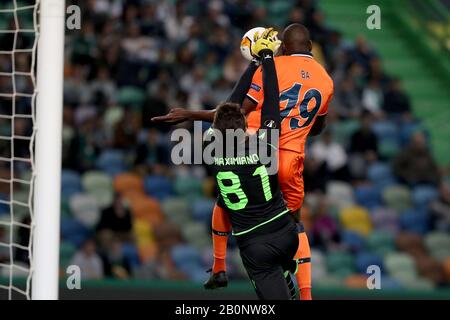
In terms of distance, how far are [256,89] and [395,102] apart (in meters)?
7.57

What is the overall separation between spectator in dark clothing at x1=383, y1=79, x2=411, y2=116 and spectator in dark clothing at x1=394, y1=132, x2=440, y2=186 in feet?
3.14

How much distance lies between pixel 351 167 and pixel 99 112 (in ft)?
10.3

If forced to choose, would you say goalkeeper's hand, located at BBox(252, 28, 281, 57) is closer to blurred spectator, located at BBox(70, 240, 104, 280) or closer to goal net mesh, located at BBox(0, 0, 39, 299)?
→ goal net mesh, located at BBox(0, 0, 39, 299)

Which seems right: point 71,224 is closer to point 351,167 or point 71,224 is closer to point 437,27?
point 351,167

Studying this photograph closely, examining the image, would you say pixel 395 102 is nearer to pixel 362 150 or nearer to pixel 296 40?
pixel 362 150

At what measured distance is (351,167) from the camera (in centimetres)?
1406

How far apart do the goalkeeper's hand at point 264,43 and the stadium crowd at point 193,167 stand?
4663mm

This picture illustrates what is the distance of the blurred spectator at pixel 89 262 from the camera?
475 inches

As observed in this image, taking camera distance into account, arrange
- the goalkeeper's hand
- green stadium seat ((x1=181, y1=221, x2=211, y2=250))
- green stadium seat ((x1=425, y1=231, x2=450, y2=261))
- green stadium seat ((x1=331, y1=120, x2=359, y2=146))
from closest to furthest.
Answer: the goalkeeper's hand, green stadium seat ((x1=181, y1=221, x2=211, y2=250)), green stadium seat ((x1=425, y1=231, x2=450, y2=261)), green stadium seat ((x1=331, y1=120, x2=359, y2=146))

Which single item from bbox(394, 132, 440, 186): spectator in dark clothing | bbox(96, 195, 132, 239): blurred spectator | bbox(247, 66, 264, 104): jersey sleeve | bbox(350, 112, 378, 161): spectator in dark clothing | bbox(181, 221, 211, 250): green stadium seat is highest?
bbox(247, 66, 264, 104): jersey sleeve

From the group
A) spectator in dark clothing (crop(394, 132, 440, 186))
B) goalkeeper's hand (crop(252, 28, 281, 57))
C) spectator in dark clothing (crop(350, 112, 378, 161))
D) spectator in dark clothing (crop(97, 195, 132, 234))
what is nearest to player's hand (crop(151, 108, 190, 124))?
goalkeeper's hand (crop(252, 28, 281, 57))

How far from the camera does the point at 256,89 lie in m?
7.94

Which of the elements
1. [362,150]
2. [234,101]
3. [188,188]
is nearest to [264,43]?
[234,101]

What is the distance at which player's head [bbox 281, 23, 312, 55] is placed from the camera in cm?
802
